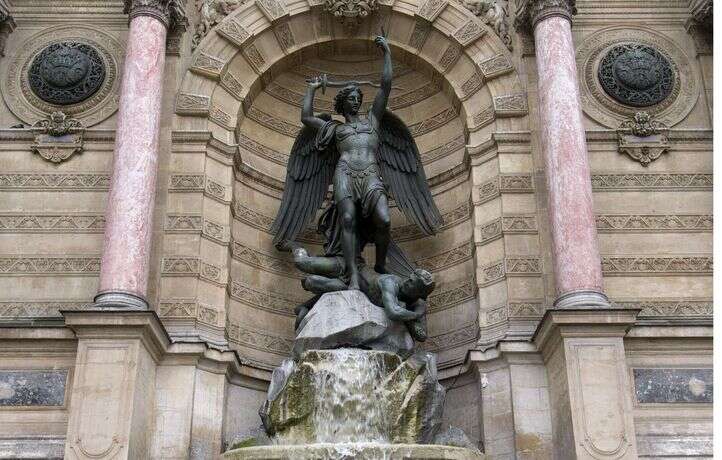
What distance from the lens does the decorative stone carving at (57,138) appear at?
12.8m

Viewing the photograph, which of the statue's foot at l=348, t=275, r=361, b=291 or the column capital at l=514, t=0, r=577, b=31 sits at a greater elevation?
the column capital at l=514, t=0, r=577, b=31

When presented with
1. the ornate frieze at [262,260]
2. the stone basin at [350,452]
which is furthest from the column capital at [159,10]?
the stone basin at [350,452]

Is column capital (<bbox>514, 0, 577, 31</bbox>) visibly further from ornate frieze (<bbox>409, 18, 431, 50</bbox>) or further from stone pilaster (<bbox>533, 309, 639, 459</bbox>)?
stone pilaster (<bbox>533, 309, 639, 459</bbox>)

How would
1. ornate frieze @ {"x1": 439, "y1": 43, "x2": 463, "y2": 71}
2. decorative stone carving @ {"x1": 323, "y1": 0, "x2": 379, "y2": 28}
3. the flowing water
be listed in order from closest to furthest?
the flowing water < ornate frieze @ {"x1": 439, "y1": 43, "x2": 463, "y2": 71} < decorative stone carving @ {"x1": 323, "y1": 0, "x2": 379, "y2": 28}

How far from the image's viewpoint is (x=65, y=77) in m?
13.2

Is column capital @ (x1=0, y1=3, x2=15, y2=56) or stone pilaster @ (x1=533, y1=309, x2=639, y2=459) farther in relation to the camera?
column capital @ (x1=0, y1=3, x2=15, y2=56)

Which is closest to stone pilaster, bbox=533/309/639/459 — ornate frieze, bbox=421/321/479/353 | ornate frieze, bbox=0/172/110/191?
ornate frieze, bbox=421/321/479/353

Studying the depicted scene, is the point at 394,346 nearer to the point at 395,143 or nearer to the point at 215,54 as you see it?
the point at 395,143

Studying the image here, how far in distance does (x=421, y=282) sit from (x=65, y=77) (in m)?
6.25

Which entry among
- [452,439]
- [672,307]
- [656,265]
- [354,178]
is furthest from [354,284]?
[672,307]

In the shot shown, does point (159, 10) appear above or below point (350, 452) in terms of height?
above

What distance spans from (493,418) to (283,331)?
3.55 meters

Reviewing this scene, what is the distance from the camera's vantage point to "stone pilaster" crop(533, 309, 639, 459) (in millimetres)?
9977

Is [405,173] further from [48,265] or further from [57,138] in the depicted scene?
[48,265]
